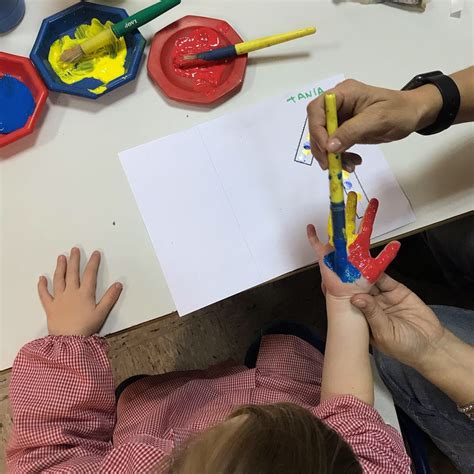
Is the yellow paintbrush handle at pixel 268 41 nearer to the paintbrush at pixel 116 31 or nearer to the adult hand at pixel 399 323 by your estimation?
the paintbrush at pixel 116 31

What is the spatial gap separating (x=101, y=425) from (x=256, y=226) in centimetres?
34

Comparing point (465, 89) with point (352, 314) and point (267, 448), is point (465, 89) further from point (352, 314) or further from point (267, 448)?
point (267, 448)

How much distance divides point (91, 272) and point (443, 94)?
520mm

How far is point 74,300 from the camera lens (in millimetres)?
661

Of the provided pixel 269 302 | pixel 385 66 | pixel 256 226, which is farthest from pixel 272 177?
pixel 269 302

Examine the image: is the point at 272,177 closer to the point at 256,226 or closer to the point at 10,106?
the point at 256,226

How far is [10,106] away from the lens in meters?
0.71

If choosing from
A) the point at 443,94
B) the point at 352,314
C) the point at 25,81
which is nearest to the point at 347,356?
Result: the point at 352,314

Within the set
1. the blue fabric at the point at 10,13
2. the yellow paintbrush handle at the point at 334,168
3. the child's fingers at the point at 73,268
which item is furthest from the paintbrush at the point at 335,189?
the blue fabric at the point at 10,13

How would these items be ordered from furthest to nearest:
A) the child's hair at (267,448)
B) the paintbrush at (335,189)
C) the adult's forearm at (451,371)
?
the adult's forearm at (451,371) < the paintbrush at (335,189) < the child's hair at (267,448)

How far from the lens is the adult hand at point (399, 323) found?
66cm

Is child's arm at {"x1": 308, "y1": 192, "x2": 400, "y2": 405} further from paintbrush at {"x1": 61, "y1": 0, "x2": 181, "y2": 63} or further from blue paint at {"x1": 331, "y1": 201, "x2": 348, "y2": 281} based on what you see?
paintbrush at {"x1": 61, "y1": 0, "x2": 181, "y2": 63}

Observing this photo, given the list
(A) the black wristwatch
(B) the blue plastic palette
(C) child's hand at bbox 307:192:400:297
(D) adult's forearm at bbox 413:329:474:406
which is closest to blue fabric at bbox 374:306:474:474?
(D) adult's forearm at bbox 413:329:474:406

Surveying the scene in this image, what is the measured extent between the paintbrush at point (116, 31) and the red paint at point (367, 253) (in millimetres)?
395
